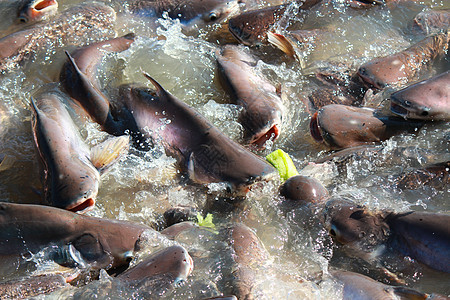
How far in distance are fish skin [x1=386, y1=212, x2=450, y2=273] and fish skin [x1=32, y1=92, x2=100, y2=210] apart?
1846 millimetres

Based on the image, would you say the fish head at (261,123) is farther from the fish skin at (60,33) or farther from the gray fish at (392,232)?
the fish skin at (60,33)

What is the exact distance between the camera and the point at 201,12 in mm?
4969

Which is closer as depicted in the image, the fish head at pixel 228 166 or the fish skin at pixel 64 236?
the fish skin at pixel 64 236

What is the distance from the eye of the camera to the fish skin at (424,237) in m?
2.67

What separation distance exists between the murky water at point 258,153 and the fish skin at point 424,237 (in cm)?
10

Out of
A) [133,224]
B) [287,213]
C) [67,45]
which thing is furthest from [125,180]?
[67,45]

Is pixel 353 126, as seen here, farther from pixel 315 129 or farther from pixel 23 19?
pixel 23 19

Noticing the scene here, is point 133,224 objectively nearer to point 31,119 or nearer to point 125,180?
point 125,180

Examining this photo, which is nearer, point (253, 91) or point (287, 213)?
point (287, 213)

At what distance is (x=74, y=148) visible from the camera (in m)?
3.43

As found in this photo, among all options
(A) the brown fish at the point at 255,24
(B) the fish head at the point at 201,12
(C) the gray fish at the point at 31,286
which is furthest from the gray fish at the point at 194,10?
(C) the gray fish at the point at 31,286

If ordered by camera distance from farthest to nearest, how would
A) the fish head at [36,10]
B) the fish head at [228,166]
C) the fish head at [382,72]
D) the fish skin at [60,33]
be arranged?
the fish head at [36,10], the fish skin at [60,33], the fish head at [382,72], the fish head at [228,166]

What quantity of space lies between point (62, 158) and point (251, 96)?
1455 mm

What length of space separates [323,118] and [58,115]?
1912 mm
